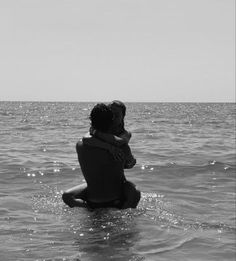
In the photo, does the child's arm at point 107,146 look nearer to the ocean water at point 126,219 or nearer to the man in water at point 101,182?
the man in water at point 101,182

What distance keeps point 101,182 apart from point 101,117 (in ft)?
3.05

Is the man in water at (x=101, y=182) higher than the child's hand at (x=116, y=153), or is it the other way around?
the child's hand at (x=116, y=153)

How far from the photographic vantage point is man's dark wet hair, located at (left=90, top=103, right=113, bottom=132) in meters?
6.52

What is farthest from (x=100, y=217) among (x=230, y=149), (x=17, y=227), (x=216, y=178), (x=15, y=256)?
(x=230, y=149)

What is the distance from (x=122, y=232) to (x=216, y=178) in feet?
21.3

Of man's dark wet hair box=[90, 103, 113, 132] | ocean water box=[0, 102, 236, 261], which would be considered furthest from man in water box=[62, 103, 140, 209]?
ocean water box=[0, 102, 236, 261]

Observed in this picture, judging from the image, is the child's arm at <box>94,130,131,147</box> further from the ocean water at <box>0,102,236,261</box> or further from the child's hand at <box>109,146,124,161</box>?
the ocean water at <box>0,102,236,261</box>

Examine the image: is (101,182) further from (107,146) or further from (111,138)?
(111,138)

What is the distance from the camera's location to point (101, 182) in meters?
6.94

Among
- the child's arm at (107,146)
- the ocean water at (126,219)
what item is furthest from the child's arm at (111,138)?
the ocean water at (126,219)

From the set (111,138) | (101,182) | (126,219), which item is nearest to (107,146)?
(111,138)

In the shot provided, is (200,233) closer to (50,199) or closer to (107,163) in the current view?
(107,163)

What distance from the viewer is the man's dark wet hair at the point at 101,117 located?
21.4 feet

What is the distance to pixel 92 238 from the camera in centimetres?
604
